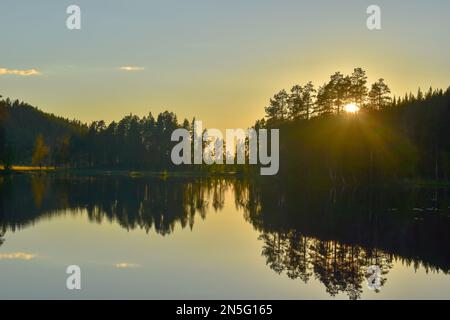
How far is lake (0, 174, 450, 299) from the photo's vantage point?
20719mm

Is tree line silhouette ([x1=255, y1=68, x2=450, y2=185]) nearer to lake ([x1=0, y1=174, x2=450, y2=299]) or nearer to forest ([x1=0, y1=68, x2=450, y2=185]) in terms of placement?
forest ([x1=0, y1=68, x2=450, y2=185])

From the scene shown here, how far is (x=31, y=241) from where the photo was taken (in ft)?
101

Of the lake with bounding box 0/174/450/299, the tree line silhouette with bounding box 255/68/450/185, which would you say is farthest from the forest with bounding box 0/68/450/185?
the lake with bounding box 0/174/450/299

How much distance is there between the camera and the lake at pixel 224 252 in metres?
20.7

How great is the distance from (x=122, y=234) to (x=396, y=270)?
1566 cm

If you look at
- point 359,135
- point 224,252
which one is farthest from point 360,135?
point 224,252

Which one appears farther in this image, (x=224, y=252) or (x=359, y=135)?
(x=359, y=135)

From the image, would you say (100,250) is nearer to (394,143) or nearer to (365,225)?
(365,225)

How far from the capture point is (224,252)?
28.8 metres

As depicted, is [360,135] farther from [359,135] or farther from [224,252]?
[224,252]

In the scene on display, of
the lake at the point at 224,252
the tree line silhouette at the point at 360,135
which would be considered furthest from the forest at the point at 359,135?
the lake at the point at 224,252

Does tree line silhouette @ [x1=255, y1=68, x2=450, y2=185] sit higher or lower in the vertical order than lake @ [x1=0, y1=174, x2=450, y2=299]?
higher

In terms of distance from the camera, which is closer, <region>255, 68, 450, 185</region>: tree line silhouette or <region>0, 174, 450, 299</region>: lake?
<region>0, 174, 450, 299</region>: lake

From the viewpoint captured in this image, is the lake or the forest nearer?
the lake
